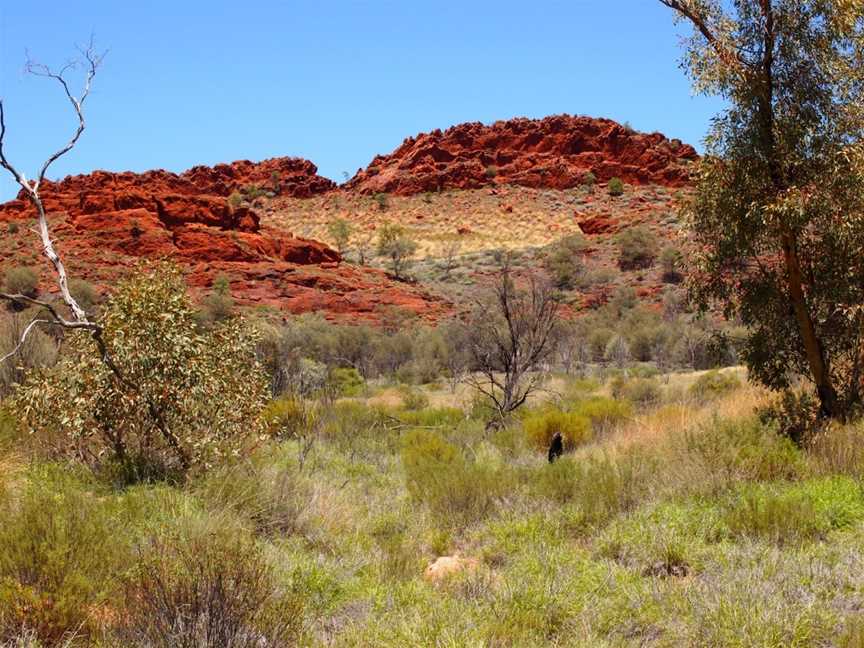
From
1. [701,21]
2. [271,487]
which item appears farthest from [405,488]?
[701,21]

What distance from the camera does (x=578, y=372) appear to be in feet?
84.0

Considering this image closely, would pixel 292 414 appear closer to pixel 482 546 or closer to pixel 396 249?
pixel 482 546

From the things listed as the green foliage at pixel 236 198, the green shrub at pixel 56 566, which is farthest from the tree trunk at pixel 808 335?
the green foliage at pixel 236 198

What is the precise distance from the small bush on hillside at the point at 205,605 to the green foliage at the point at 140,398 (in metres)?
3.15

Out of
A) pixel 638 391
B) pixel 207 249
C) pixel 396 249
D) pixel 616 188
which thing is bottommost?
pixel 638 391

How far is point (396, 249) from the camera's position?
53562mm

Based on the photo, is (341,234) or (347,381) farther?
(341,234)

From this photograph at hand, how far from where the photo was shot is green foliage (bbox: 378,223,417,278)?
53312 millimetres

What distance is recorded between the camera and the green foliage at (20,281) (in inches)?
1447

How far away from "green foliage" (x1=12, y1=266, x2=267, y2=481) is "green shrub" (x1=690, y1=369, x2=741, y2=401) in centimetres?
1072

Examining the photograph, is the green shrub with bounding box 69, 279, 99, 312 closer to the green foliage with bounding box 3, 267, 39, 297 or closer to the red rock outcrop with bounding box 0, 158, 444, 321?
the red rock outcrop with bounding box 0, 158, 444, 321

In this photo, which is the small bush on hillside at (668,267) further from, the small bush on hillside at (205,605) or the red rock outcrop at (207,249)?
the small bush on hillside at (205,605)

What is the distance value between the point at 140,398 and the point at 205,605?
3.92 meters

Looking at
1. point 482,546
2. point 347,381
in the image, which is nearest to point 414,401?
point 347,381
